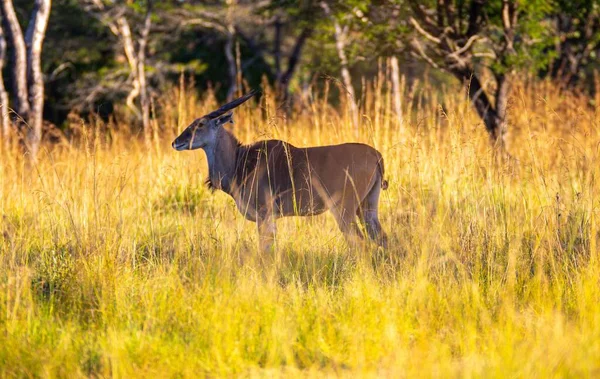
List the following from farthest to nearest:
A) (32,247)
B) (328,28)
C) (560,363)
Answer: (328,28) < (32,247) < (560,363)

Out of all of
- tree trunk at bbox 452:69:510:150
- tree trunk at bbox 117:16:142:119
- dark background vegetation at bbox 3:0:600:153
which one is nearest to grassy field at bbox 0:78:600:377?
dark background vegetation at bbox 3:0:600:153

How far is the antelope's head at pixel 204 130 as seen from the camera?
23.1 feet

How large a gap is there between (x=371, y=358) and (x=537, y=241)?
1.87m

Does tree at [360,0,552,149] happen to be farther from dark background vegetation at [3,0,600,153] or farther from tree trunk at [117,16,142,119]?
tree trunk at [117,16,142,119]

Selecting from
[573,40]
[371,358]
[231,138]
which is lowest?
[371,358]

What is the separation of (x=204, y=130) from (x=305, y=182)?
99 centimetres

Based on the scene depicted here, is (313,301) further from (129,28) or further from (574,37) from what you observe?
(129,28)

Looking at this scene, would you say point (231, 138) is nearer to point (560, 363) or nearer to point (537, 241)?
point (537, 241)

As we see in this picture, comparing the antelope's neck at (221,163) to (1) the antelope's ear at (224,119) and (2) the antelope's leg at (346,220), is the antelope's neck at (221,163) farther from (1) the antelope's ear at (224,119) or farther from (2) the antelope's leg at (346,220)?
(2) the antelope's leg at (346,220)

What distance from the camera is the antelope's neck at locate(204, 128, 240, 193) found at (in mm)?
7336

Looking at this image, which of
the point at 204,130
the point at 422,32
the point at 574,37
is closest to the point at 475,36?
the point at 422,32

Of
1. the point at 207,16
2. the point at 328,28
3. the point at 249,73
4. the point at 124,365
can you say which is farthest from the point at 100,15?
the point at 124,365

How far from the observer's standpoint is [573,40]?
51.8 feet

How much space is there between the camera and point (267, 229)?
21.6 feet
